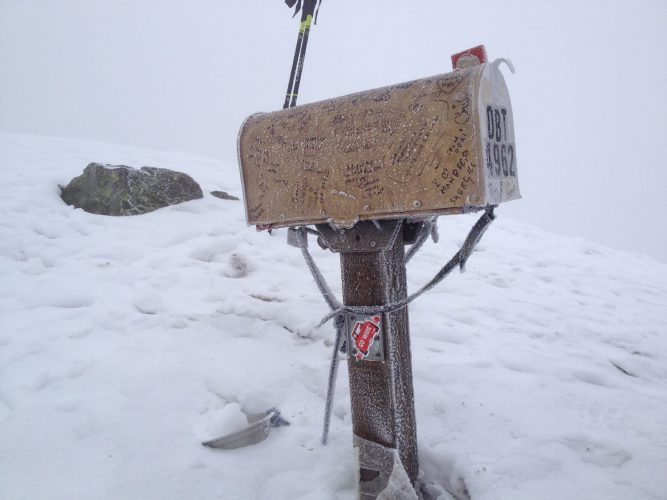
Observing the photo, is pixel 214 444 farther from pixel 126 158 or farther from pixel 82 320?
pixel 126 158

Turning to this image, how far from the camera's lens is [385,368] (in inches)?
81.6

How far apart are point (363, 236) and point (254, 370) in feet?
5.10

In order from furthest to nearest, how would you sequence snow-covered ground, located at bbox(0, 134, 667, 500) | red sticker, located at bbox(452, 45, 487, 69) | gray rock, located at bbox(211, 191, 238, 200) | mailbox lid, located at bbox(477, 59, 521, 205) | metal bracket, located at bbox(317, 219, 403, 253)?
gray rock, located at bbox(211, 191, 238, 200) < snow-covered ground, located at bbox(0, 134, 667, 500) < metal bracket, located at bbox(317, 219, 403, 253) < red sticker, located at bbox(452, 45, 487, 69) < mailbox lid, located at bbox(477, 59, 521, 205)

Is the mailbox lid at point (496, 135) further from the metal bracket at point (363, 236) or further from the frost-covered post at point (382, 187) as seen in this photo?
the metal bracket at point (363, 236)

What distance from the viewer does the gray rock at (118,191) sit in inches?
209

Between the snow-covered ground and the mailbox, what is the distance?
1.39 m

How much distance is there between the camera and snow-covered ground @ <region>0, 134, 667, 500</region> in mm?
2164

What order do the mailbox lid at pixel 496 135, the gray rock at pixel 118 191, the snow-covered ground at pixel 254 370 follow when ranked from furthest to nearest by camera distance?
1. the gray rock at pixel 118 191
2. the snow-covered ground at pixel 254 370
3. the mailbox lid at pixel 496 135

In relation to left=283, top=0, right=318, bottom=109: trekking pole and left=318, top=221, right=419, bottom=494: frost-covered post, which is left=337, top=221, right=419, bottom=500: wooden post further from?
left=283, top=0, right=318, bottom=109: trekking pole

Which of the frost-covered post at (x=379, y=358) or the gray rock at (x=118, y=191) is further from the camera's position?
the gray rock at (x=118, y=191)

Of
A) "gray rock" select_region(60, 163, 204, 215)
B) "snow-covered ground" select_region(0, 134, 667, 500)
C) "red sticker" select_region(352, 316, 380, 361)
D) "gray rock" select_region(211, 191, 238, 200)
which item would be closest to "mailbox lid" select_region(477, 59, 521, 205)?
"red sticker" select_region(352, 316, 380, 361)

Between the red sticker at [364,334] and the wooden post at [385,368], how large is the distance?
0.04 metres

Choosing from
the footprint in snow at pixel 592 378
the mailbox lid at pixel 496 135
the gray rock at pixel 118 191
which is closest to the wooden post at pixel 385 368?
the mailbox lid at pixel 496 135

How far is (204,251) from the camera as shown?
4.79m
